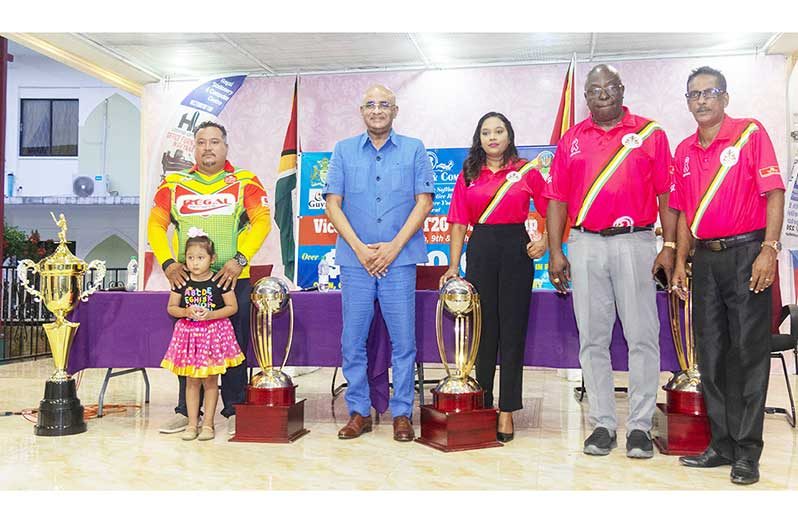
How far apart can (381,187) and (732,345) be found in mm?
1629

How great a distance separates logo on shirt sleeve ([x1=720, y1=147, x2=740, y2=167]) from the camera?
2754mm

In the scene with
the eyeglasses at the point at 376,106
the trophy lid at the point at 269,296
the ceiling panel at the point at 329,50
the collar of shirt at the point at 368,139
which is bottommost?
the trophy lid at the point at 269,296

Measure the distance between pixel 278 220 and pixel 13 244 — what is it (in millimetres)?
3639

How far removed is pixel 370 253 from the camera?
11.0 ft

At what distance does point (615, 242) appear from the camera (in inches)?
119

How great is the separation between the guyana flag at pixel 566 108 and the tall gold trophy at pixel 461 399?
379cm

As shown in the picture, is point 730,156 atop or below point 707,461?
atop

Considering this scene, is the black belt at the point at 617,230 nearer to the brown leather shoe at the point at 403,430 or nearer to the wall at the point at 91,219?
the brown leather shoe at the point at 403,430

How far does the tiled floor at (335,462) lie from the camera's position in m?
2.64

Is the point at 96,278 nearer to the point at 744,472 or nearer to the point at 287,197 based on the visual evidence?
the point at 744,472

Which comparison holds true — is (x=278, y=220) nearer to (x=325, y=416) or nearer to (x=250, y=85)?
(x=250, y=85)

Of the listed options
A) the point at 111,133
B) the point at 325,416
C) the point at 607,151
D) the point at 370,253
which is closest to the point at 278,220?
the point at 325,416

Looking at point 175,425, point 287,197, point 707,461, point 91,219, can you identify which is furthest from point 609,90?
point 91,219

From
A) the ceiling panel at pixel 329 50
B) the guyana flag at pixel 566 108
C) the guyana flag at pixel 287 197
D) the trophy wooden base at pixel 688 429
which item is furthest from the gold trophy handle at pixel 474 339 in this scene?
the guyana flag at pixel 287 197
